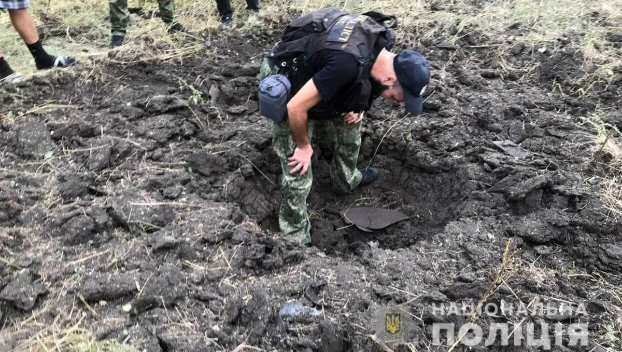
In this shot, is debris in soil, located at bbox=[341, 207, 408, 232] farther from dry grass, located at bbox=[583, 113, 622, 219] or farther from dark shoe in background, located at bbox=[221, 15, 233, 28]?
dark shoe in background, located at bbox=[221, 15, 233, 28]

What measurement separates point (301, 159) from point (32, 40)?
2.49m

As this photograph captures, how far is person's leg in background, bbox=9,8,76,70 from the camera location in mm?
3340

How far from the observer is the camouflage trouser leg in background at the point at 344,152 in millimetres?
3090

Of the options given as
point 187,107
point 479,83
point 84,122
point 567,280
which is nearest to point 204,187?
point 187,107

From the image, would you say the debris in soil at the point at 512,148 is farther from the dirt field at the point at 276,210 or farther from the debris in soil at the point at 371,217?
the debris in soil at the point at 371,217

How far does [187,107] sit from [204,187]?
0.85 m

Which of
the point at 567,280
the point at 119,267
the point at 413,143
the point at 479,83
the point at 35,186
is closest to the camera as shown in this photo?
the point at 119,267

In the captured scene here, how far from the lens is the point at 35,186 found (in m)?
2.60

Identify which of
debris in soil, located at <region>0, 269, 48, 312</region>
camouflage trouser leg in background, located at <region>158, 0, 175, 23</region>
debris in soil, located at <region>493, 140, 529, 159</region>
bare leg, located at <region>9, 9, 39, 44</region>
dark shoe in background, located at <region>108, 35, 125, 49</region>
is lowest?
debris in soil, located at <region>493, 140, 529, 159</region>

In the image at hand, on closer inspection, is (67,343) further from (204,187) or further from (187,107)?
(187,107)

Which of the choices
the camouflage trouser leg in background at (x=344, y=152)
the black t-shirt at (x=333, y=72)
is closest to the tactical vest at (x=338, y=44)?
the black t-shirt at (x=333, y=72)

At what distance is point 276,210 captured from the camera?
3.18 m

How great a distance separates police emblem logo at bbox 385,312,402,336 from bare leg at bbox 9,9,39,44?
3.46m

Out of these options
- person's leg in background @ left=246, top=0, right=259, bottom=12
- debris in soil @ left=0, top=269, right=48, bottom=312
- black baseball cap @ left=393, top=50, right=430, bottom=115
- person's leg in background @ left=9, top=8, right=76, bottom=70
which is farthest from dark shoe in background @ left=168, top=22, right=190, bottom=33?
debris in soil @ left=0, top=269, right=48, bottom=312
